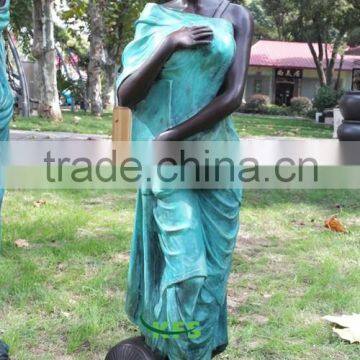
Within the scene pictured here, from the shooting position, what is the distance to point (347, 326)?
3430 millimetres

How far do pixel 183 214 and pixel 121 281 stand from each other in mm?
2060

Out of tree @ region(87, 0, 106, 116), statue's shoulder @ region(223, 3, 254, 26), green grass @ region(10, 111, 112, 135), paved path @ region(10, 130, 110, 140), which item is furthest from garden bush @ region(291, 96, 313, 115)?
statue's shoulder @ region(223, 3, 254, 26)

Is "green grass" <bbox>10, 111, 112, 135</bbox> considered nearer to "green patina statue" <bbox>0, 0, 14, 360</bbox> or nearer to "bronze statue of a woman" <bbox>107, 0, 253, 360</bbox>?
"green patina statue" <bbox>0, 0, 14, 360</bbox>

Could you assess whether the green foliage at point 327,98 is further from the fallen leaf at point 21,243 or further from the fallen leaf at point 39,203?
the fallen leaf at point 21,243

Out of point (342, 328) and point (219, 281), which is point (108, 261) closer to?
point (342, 328)

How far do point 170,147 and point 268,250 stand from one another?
9.56 feet

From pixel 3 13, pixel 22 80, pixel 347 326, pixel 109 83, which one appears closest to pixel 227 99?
pixel 3 13

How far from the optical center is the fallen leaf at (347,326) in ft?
10.9

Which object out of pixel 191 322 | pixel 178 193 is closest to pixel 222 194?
pixel 178 193

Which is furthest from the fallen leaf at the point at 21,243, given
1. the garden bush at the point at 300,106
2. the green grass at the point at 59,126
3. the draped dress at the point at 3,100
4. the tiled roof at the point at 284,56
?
the tiled roof at the point at 284,56

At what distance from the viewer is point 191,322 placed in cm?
229

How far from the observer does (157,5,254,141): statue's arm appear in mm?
2258

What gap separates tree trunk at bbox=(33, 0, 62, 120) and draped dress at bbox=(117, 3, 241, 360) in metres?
12.1

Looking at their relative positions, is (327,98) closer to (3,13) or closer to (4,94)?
Result: (3,13)
